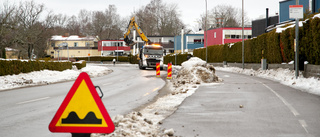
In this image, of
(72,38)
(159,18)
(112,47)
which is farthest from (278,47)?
(72,38)

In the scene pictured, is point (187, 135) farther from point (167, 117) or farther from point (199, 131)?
point (167, 117)

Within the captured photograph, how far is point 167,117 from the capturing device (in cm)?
764

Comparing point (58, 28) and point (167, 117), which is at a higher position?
point (58, 28)

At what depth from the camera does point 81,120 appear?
4.00 m

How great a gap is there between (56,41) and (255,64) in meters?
103

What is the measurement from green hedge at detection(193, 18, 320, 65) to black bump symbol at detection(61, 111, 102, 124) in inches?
607

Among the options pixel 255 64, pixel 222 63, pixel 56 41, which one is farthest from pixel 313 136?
pixel 56 41

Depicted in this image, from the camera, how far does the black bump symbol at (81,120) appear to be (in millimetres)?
3998

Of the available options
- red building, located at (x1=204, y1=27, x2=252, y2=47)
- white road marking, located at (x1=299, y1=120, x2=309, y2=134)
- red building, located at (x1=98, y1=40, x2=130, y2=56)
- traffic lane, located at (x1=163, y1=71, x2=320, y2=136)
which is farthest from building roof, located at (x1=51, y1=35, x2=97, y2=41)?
white road marking, located at (x1=299, y1=120, x2=309, y2=134)

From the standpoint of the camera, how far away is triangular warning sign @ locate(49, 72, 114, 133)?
399cm

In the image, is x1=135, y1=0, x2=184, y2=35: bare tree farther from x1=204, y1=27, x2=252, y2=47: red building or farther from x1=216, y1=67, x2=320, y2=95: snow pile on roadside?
x1=216, y1=67, x2=320, y2=95: snow pile on roadside

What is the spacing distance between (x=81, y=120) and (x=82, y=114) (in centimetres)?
7

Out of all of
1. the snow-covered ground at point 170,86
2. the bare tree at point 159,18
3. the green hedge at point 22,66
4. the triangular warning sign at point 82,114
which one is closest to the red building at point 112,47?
the bare tree at point 159,18

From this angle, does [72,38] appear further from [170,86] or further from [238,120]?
[238,120]
